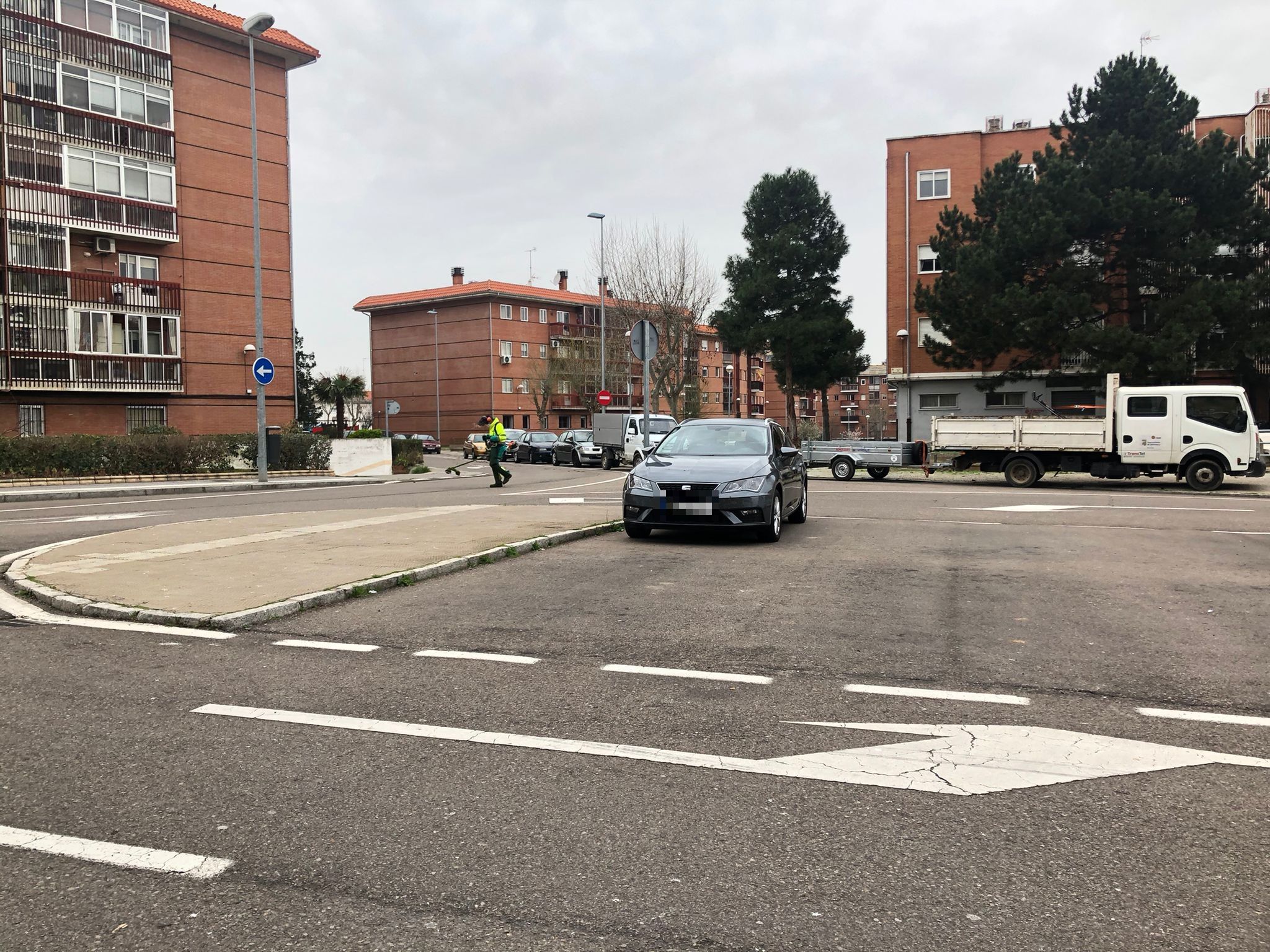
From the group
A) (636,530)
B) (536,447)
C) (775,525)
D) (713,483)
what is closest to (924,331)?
(536,447)

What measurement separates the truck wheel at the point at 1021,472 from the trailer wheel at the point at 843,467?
504cm

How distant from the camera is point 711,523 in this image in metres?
11.2

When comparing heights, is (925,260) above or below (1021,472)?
above

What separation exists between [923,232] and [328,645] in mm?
42724

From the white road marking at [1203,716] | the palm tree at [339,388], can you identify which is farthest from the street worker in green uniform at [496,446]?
the palm tree at [339,388]

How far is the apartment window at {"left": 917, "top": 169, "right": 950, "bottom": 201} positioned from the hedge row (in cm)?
2950

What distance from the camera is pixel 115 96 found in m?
34.7

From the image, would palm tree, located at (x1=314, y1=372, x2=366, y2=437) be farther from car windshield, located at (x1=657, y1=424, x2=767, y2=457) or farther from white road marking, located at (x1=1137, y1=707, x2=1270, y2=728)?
white road marking, located at (x1=1137, y1=707, x2=1270, y2=728)

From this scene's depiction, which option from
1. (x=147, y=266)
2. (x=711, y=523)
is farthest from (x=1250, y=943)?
(x=147, y=266)

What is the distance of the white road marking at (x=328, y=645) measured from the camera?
6250mm

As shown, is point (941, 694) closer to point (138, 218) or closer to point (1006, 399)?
point (138, 218)

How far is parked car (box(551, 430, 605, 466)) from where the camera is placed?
140 ft

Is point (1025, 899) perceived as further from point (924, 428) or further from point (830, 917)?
point (924, 428)

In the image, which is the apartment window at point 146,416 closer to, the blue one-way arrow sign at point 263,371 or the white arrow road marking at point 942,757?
the blue one-way arrow sign at point 263,371
